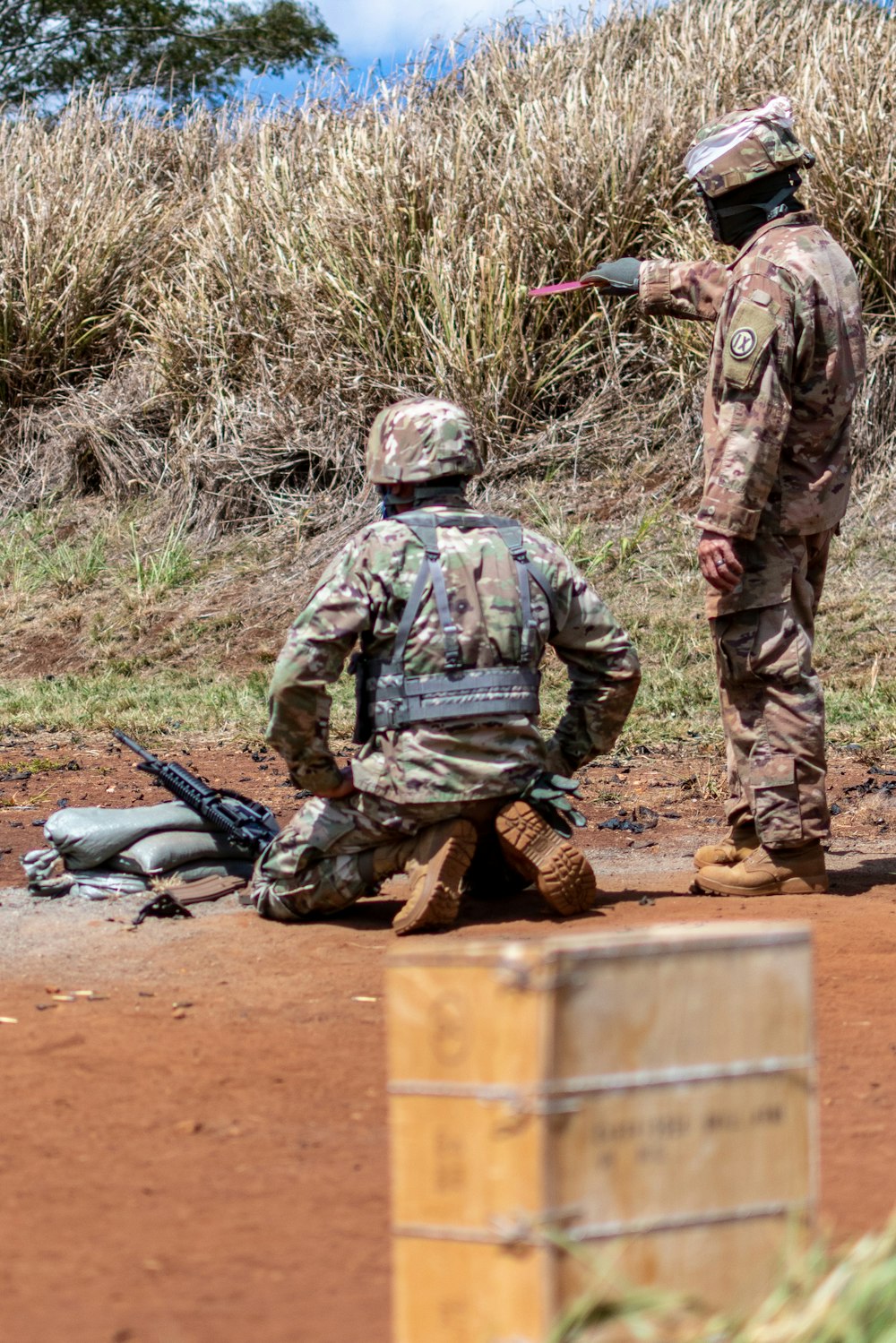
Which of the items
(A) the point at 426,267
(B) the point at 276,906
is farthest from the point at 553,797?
(A) the point at 426,267

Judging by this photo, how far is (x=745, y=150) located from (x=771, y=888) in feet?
7.44

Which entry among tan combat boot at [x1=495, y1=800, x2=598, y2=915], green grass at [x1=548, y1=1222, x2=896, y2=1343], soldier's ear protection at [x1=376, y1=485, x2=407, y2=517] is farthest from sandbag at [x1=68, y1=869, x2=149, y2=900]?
green grass at [x1=548, y1=1222, x2=896, y2=1343]

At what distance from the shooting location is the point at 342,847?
183 inches

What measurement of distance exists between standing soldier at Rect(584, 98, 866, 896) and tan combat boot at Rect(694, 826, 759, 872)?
0.14 metres

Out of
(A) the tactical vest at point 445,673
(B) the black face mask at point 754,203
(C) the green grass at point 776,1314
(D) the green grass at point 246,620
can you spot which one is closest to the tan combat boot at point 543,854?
(A) the tactical vest at point 445,673

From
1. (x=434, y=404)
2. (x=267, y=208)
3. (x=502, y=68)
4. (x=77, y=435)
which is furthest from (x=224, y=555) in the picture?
(x=434, y=404)

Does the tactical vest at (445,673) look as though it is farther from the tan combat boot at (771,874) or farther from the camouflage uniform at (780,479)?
the tan combat boot at (771,874)

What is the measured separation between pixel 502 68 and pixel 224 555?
187 inches

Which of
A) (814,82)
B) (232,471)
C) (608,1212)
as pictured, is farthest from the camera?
(232,471)

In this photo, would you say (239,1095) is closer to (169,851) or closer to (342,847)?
(342,847)

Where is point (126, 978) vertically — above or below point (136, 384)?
below

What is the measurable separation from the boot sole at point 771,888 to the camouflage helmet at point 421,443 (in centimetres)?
152

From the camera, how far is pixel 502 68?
12.9 metres

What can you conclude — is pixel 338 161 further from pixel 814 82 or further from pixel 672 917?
pixel 672 917
